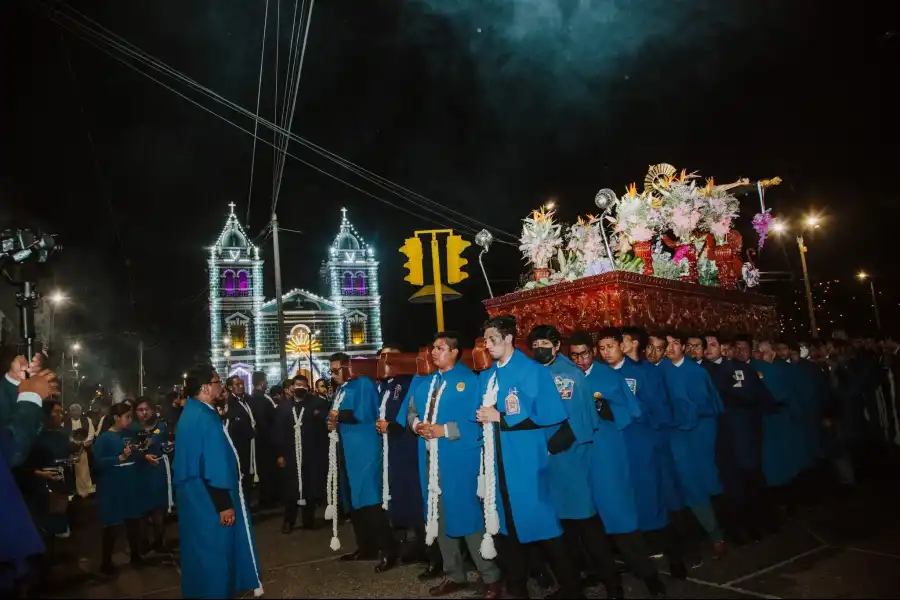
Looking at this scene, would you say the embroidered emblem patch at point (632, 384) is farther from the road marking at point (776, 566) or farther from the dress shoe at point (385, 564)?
the dress shoe at point (385, 564)

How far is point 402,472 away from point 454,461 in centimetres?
166

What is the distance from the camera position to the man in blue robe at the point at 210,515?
15.1 ft

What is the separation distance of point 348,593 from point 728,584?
320 centimetres

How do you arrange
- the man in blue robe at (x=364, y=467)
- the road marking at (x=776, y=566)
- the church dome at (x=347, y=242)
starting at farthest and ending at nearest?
1. the church dome at (x=347, y=242)
2. the man in blue robe at (x=364, y=467)
3. the road marking at (x=776, y=566)

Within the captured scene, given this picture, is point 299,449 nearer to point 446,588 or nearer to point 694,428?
point 446,588

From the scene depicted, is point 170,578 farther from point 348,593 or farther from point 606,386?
point 606,386

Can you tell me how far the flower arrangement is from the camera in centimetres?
849

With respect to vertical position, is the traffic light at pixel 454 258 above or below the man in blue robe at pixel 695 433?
above

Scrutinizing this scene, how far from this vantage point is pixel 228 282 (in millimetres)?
66125

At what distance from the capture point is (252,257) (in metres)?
68.1

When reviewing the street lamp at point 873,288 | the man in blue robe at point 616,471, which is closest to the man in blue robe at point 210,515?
the man in blue robe at point 616,471

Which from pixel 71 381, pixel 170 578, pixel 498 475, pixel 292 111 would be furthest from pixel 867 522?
pixel 71 381

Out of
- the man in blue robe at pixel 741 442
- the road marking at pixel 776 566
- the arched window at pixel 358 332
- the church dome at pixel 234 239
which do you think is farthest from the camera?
the arched window at pixel 358 332

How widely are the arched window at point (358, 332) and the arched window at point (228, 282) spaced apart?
14.1m
